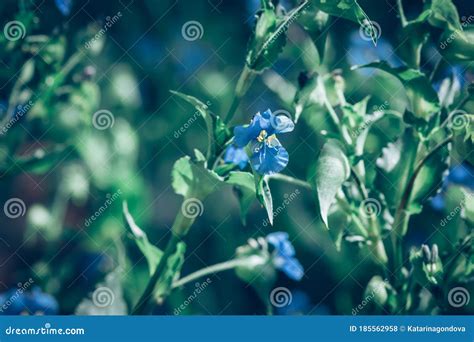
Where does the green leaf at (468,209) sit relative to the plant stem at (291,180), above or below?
below

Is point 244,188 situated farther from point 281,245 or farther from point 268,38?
point 268,38

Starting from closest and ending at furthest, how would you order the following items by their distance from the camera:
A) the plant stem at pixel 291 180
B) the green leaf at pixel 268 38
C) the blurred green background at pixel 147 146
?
the green leaf at pixel 268 38 → the plant stem at pixel 291 180 → the blurred green background at pixel 147 146

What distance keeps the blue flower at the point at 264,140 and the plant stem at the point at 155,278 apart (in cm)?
35

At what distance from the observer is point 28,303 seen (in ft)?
7.35

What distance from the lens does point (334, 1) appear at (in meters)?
2.02

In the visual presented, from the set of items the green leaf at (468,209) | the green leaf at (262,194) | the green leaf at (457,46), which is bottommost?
the green leaf at (468,209)

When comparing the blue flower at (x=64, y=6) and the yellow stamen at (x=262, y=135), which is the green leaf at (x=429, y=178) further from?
the blue flower at (x=64, y=6)

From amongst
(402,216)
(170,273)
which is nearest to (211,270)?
(170,273)

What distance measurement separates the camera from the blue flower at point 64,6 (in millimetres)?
2287

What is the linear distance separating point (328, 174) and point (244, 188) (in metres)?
0.24

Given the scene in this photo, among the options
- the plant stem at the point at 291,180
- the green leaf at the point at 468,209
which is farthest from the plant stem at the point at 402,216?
the plant stem at the point at 291,180

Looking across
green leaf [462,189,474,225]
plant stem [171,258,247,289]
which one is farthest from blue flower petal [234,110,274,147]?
green leaf [462,189,474,225]

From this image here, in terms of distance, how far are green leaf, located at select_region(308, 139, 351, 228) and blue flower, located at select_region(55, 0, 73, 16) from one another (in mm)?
869
